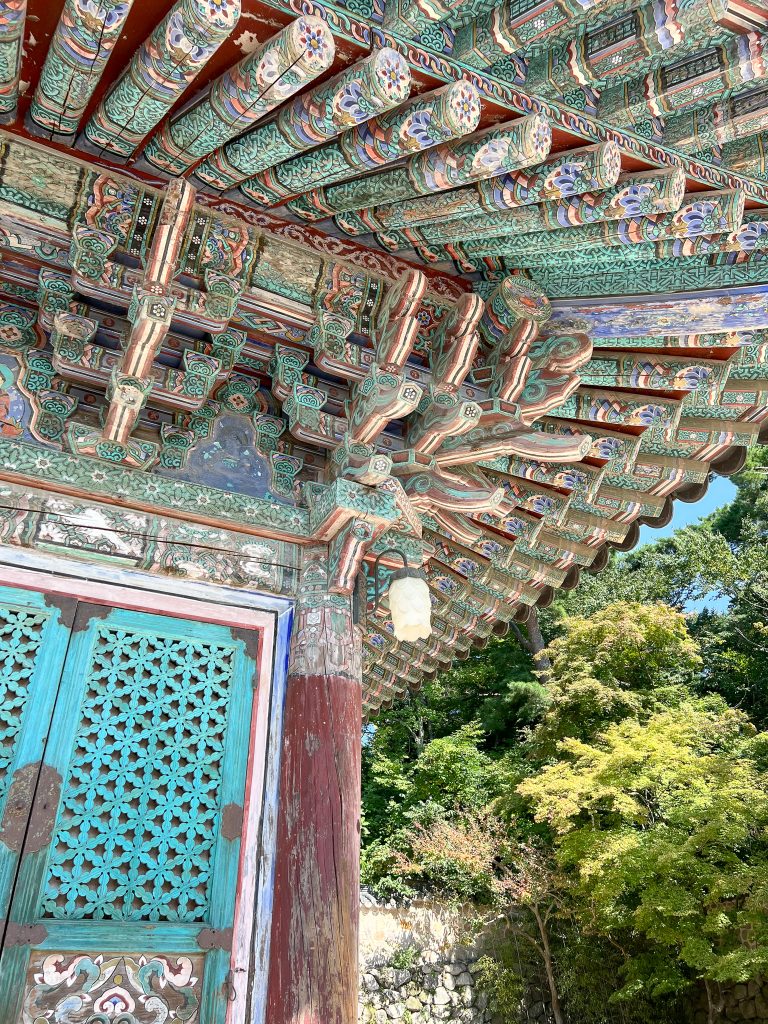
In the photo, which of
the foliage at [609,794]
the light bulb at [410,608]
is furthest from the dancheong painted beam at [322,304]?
the foliage at [609,794]

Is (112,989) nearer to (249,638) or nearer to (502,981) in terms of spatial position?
(249,638)

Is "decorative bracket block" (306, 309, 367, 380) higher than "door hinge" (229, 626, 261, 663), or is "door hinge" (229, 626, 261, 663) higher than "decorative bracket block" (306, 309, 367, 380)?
"decorative bracket block" (306, 309, 367, 380)

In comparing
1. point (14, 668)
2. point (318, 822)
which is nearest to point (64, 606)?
point (14, 668)

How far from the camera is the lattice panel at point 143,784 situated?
2752mm

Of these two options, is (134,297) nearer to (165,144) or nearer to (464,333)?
(165,144)

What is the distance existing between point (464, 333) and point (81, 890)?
2697mm

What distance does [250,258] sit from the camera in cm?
326

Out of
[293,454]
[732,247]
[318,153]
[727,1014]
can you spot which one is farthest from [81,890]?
[727,1014]

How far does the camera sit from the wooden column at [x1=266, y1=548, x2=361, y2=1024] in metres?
2.79

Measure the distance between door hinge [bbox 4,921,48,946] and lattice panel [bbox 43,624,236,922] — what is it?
0.26 feet

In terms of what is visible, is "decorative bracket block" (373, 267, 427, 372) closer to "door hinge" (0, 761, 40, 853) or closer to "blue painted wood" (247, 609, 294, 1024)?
"blue painted wood" (247, 609, 294, 1024)

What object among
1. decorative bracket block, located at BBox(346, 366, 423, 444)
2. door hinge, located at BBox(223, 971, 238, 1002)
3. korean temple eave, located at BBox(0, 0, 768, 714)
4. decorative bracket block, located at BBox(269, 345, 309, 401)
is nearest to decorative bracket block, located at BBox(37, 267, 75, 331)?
korean temple eave, located at BBox(0, 0, 768, 714)

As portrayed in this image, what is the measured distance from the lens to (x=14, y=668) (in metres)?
2.95

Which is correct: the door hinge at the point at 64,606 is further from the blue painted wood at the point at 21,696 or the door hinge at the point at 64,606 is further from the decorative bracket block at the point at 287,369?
the decorative bracket block at the point at 287,369
